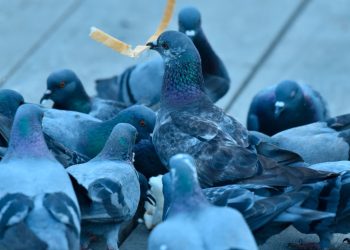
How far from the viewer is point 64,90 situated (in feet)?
27.5

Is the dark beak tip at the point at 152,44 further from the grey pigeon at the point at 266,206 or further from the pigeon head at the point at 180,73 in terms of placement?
the grey pigeon at the point at 266,206

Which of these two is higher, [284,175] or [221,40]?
[284,175]

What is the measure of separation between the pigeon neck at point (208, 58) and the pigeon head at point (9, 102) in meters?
1.99

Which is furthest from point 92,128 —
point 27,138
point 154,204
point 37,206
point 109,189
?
point 37,206

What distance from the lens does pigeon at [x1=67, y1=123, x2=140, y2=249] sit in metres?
6.15

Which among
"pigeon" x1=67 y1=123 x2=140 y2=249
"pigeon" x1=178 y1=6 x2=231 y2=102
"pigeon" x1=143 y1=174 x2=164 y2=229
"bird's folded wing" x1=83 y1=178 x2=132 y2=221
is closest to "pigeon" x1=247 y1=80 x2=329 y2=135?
"pigeon" x1=178 y1=6 x2=231 y2=102

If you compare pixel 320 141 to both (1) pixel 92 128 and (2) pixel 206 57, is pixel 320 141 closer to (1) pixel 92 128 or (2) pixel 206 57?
(1) pixel 92 128

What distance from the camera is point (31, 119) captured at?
6090 millimetres

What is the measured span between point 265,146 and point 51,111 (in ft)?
5.45

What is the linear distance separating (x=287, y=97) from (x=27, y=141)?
2871 millimetres

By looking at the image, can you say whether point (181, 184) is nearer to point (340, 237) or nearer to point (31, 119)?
point (31, 119)

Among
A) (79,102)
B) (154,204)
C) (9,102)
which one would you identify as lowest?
(154,204)

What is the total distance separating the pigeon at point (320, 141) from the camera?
7.37 m

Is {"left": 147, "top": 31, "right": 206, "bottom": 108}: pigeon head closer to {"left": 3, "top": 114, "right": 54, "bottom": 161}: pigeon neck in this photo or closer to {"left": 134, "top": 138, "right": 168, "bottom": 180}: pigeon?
{"left": 134, "top": 138, "right": 168, "bottom": 180}: pigeon
